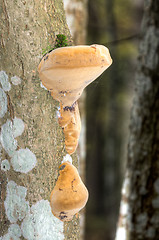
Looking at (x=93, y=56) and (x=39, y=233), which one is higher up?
(x=93, y=56)

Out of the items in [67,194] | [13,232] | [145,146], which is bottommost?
[145,146]

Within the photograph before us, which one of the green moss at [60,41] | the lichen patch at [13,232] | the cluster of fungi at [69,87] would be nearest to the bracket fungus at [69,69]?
the cluster of fungi at [69,87]

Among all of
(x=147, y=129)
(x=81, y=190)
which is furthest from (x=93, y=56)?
(x=147, y=129)

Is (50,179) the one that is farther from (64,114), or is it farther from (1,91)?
(1,91)

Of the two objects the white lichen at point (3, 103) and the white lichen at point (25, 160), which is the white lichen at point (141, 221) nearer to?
the white lichen at point (25, 160)

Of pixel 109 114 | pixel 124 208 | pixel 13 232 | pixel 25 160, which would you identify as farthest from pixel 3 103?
pixel 109 114

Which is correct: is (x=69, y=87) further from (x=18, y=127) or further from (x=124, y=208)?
(x=124, y=208)

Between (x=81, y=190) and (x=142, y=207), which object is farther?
(x=142, y=207)
